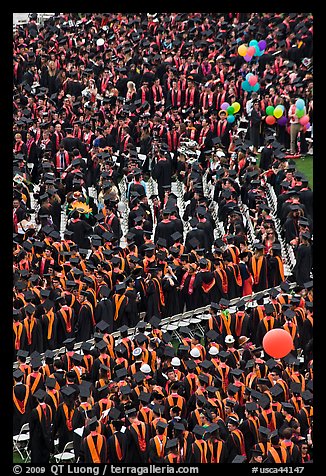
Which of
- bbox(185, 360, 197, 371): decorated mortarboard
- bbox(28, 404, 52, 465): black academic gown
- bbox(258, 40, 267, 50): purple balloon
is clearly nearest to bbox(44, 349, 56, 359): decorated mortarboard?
bbox(28, 404, 52, 465): black academic gown

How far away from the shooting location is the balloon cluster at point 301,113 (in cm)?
2886

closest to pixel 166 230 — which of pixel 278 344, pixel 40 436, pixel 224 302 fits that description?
pixel 224 302

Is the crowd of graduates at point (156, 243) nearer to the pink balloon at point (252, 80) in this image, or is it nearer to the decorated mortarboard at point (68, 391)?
the decorated mortarboard at point (68, 391)

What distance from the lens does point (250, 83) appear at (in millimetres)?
30000

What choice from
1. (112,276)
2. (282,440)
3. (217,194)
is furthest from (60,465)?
(217,194)

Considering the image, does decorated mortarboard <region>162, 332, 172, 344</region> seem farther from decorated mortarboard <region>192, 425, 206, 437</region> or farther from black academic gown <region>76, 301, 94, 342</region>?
decorated mortarboard <region>192, 425, 206, 437</region>

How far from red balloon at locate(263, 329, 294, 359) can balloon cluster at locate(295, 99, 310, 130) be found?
876 cm

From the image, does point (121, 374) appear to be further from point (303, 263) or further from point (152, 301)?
point (303, 263)

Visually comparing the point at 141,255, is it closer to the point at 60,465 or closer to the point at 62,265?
the point at 62,265

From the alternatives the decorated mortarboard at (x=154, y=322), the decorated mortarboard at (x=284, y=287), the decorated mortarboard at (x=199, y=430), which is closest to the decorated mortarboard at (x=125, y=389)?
the decorated mortarboard at (x=199, y=430)

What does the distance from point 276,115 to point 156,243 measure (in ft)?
19.3

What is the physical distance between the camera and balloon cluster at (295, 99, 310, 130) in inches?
1136

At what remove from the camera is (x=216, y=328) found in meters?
21.9

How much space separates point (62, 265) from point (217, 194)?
383 centimetres
